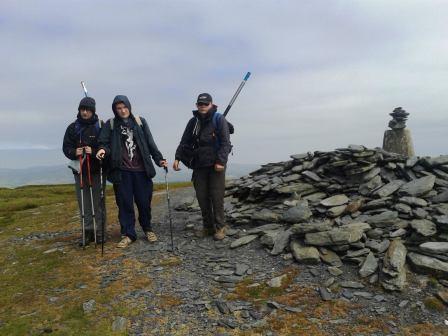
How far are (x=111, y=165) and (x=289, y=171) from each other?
23.9 feet

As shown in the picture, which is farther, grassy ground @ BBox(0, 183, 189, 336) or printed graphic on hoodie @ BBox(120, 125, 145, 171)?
printed graphic on hoodie @ BBox(120, 125, 145, 171)

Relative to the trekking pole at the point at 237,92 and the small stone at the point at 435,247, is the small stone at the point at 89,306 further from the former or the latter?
the trekking pole at the point at 237,92

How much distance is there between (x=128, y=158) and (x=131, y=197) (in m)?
1.23

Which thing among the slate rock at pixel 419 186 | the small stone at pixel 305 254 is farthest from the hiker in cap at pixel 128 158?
the slate rock at pixel 419 186

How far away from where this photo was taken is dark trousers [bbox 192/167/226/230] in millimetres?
Result: 11516

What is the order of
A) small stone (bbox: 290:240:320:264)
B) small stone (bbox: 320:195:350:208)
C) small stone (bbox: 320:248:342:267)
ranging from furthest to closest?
small stone (bbox: 320:195:350:208) → small stone (bbox: 290:240:320:264) → small stone (bbox: 320:248:342:267)

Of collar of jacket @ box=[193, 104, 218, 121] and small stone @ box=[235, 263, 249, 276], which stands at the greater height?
collar of jacket @ box=[193, 104, 218, 121]

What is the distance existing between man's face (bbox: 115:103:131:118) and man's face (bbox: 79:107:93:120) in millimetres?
891

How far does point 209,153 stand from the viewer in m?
11.3

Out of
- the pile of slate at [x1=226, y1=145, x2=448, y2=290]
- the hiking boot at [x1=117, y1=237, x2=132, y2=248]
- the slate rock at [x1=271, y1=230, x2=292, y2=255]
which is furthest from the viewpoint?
the hiking boot at [x1=117, y1=237, x2=132, y2=248]

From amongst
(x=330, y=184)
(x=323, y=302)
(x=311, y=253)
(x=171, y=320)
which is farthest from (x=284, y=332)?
(x=330, y=184)

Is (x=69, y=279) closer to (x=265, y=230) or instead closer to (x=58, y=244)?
(x=58, y=244)

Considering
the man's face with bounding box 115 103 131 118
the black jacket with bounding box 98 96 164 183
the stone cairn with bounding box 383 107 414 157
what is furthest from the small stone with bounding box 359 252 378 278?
the stone cairn with bounding box 383 107 414 157

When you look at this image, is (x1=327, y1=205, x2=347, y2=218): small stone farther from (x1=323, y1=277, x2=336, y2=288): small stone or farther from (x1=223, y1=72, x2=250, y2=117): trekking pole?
(x1=223, y1=72, x2=250, y2=117): trekking pole
